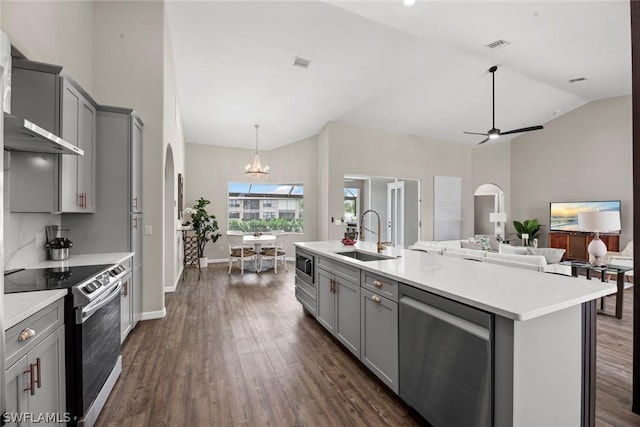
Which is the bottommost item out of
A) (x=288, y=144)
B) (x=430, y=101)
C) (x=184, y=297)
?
(x=184, y=297)

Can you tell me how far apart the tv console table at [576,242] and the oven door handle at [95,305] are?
9.19 meters

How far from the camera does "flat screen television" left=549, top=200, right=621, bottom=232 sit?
22.2ft

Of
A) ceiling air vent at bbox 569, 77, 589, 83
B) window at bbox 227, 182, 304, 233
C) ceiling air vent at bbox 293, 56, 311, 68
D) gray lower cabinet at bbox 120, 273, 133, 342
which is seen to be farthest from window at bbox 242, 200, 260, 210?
ceiling air vent at bbox 569, 77, 589, 83

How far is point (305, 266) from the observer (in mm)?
3447

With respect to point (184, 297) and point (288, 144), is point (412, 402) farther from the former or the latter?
point (288, 144)

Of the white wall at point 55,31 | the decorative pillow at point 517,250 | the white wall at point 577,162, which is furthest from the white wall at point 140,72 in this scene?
the white wall at point 577,162

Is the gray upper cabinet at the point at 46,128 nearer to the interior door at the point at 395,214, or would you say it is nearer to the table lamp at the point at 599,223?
the table lamp at the point at 599,223

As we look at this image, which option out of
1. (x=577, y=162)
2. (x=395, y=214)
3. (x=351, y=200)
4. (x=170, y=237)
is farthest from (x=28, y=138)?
(x=577, y=162)

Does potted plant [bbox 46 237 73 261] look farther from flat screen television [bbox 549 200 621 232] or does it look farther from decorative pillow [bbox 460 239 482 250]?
flat screen television [bbox 549 200 621 232]

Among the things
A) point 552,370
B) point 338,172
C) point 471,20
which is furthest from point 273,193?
point 552,370

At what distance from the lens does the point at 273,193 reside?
8172 mm

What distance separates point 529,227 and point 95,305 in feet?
30.9

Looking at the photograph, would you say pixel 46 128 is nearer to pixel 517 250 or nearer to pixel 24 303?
pixel 24 303

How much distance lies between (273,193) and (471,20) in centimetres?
591
